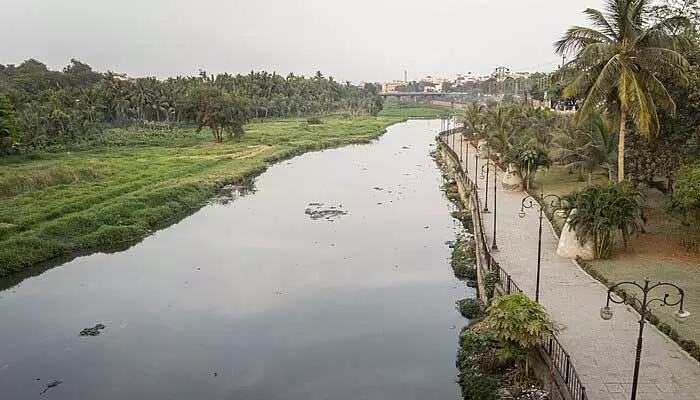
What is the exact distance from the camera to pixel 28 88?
95938mm

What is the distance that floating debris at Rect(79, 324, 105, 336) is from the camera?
19.4 meters

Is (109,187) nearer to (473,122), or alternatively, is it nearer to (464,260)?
(464,260)

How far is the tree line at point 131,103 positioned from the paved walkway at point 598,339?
4909 cm

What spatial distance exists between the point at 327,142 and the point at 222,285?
194 ft

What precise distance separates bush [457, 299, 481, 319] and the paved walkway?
172 centimetres

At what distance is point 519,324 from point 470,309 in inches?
300

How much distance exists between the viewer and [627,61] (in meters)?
21.2

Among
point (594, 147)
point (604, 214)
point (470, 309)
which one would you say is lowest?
point (470, 309)

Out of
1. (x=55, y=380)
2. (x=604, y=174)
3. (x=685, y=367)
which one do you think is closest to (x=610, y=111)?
(x=604, y=174)

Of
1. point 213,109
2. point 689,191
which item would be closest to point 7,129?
point 213,109

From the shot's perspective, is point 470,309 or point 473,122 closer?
point 470,309

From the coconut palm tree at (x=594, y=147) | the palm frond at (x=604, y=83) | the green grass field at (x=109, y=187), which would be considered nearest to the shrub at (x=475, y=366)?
the palm frond at (x=604, y=83)

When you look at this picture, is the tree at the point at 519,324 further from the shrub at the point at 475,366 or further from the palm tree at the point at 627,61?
the palm tree at the point at 627,61

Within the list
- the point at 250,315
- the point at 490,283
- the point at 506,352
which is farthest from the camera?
the point at 250,315
